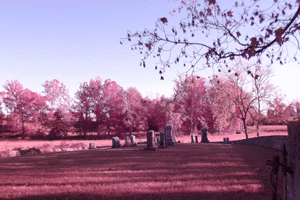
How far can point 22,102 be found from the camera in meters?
46.3

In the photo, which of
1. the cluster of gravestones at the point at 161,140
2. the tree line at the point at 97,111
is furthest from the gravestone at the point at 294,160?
the tree line at the point at 97,111

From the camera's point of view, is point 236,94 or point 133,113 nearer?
point 236,94

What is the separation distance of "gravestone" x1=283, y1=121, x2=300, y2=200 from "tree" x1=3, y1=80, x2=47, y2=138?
51.2 m

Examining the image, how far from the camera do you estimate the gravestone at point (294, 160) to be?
6.37 ft

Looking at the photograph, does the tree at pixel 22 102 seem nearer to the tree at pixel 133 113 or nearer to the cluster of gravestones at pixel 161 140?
the tree at pixel 133 113

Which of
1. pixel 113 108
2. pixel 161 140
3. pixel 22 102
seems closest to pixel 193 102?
pixel 113 108

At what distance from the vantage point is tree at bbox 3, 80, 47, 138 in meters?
45.9

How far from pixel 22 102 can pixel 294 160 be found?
53.4 metres

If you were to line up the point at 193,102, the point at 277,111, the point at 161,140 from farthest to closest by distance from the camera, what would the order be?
the point at 193,102 < the point at 277,111 < the point at 161,140

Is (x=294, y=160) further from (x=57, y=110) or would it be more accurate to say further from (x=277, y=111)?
(x=57, y=110)

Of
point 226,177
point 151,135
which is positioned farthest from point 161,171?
point 151,135

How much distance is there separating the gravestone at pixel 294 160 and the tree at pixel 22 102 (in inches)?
2016

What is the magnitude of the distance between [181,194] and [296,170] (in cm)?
302

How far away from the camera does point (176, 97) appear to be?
44.9 meters
